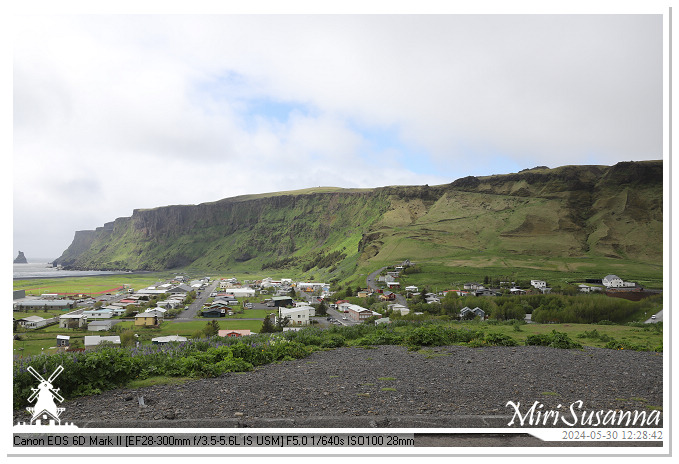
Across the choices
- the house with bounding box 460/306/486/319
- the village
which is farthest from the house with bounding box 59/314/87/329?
the house with bounding box 460/306/486/319

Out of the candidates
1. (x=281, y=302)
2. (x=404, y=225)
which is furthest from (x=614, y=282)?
(x=404, y=225)

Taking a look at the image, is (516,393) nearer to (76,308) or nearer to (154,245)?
(76,308)

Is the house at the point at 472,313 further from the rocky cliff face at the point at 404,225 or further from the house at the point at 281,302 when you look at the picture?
the house at the point at 281,302

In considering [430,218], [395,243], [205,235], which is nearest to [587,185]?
[395,243]

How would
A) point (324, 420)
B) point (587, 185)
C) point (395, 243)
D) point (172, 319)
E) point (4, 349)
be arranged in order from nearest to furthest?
1. point (324, 420)
2. point (4, 349)
3. point (172, 319)
4. point (587, 185)
5. point (395, 243)

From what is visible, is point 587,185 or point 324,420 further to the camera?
point 587,185
